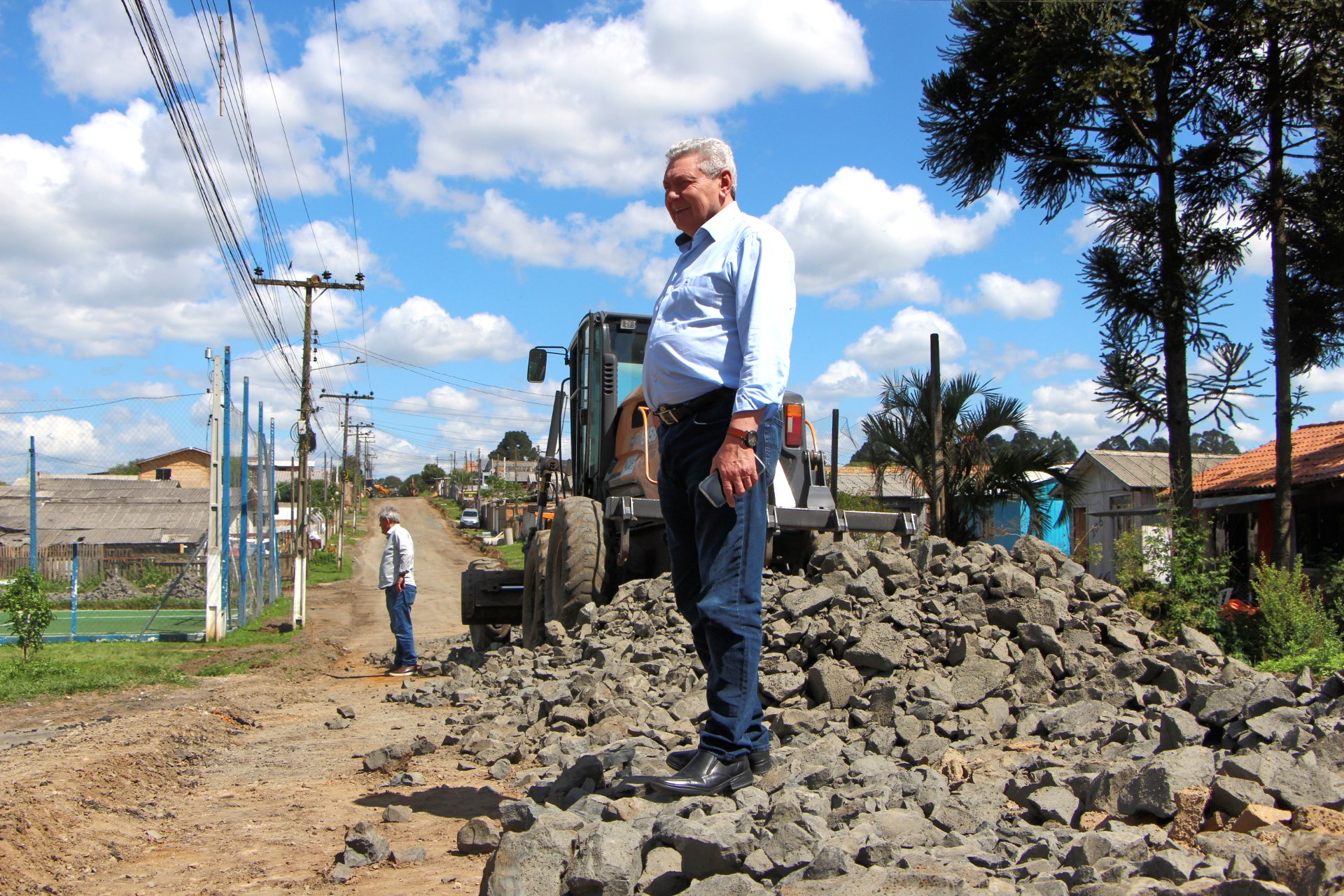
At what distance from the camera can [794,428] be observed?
8.53 m

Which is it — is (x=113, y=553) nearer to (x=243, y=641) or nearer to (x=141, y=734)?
(x=243, y=641)

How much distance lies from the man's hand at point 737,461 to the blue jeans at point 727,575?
7cm

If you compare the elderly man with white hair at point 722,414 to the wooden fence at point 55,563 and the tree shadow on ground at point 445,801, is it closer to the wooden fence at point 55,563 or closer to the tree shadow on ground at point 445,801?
the tree shadow on ground at point 445,801

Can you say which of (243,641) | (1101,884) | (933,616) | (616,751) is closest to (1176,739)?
(1101,884)

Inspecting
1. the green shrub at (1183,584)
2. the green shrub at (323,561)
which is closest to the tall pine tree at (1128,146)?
the green shrub at (1183,584)

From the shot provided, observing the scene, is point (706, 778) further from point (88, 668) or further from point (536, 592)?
point (88, 668)

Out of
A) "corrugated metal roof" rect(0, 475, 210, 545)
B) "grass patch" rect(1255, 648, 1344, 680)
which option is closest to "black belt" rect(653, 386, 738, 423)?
"grass patch" rect(1255, 648, 1344, 680)

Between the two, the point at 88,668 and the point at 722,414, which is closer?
the point at 722,414

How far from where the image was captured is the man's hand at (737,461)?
291cm

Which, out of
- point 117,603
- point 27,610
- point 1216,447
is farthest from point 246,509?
point 1216,447

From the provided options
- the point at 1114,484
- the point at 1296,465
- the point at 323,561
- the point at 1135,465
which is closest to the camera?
the point at 1296,465

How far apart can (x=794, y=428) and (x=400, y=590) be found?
4.61m

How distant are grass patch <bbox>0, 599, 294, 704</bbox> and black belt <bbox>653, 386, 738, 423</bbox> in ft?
22.6

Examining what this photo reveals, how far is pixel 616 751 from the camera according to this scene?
3959 mm
